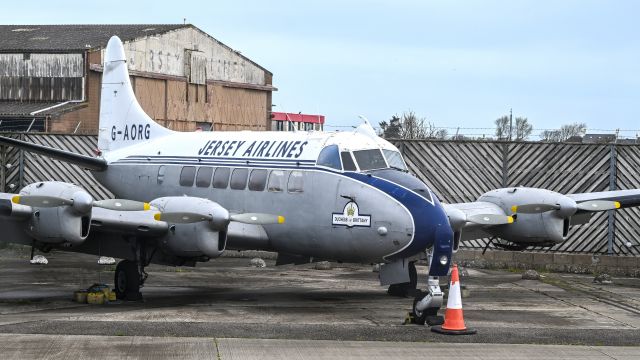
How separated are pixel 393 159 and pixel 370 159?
62 cm

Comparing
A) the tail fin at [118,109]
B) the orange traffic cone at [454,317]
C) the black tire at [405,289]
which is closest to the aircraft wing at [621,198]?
the black tire at [405,289]

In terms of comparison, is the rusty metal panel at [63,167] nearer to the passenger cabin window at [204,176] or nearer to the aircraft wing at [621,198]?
the passenger cabin window at [204,176]

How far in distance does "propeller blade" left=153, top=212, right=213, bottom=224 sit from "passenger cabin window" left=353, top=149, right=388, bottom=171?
10.7 feet

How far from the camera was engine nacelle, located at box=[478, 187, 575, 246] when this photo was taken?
20828 mm

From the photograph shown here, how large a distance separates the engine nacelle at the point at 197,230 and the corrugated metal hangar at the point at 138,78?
30.4m

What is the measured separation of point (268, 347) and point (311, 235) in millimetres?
5819

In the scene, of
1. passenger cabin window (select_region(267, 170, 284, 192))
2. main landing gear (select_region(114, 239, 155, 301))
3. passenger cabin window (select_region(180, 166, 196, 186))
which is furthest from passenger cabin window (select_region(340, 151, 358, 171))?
main landing gear (select_region(114, 239, 155, 301))

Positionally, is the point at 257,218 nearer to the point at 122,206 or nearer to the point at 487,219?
the point at 122,206

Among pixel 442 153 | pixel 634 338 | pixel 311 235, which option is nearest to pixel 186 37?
pixel 442 153

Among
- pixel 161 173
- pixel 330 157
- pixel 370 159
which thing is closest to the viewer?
pixel 370 159

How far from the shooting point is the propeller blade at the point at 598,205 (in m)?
21.5

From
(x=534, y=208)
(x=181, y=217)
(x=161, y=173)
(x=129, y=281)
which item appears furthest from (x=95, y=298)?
(x=534, y=208)

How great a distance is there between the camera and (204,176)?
22.2m

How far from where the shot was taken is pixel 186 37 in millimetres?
57531
